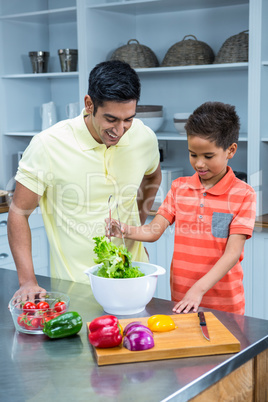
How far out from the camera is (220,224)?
5.50 ft

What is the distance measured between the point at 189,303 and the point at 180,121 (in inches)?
75.1

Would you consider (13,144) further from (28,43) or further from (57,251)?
(57,251)

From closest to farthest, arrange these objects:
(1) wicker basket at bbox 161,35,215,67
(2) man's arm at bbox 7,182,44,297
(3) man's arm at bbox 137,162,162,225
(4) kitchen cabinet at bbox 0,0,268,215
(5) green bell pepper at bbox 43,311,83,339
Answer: (5) green bell pepper at bbox 43,311,83,339
(2) man's arm at bbox 7,182,44,297
(3) man's arm at bbox 137,162,162,225
(4) kitchen cabinet at bbox 0,0,268,215
(1) wicker basket at bbox 161,35,215,67

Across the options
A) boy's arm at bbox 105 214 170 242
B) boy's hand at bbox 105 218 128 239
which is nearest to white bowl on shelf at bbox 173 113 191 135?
boy's arm at bbox 105 214 170 242

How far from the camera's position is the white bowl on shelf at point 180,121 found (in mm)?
3158

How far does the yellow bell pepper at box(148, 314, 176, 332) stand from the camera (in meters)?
1.25

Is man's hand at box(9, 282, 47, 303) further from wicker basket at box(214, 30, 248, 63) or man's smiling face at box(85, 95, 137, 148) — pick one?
wicker basket at box(214, 30, 248, 63)

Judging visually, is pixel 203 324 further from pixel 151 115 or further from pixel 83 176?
pixel 151 115

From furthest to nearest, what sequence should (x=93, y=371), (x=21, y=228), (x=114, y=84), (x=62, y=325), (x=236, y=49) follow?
(x=236, y=49)
(x=21, y=228)
(x=114, y=84)
(x=62, y=325)
(x=93, y=371)

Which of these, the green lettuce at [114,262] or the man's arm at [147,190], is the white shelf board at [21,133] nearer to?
Answer: the man's arm at [147,190]

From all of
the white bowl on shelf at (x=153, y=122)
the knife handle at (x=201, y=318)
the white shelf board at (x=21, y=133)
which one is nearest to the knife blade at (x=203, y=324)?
the knife handle at (x=201, y=318)

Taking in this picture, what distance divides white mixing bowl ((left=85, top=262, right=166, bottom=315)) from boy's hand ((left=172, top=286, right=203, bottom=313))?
3.5 inches

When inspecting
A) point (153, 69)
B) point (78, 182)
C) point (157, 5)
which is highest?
point (157, 5)

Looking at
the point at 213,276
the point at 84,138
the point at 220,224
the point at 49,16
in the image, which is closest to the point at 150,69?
the point at 49,16
